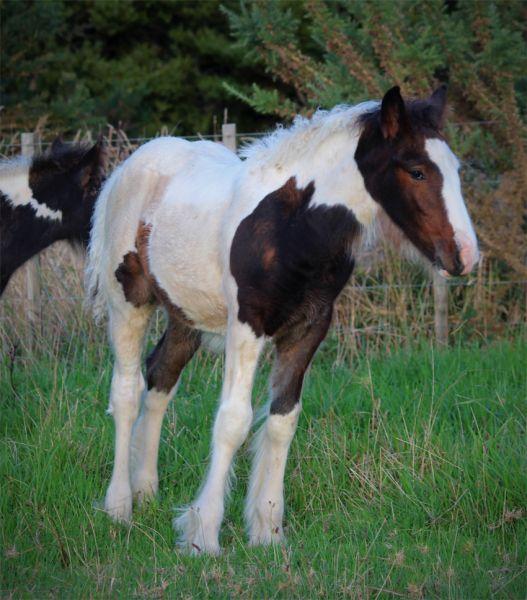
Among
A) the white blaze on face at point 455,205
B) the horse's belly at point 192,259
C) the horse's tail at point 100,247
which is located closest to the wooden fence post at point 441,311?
the horse's tail at point 100,247

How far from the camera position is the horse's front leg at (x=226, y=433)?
4.62 m

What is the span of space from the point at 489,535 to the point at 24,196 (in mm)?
3765

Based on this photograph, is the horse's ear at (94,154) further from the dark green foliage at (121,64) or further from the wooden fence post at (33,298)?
the dark green foliage at (121,64)

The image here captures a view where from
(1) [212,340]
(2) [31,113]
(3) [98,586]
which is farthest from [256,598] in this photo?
(2) [31,113]

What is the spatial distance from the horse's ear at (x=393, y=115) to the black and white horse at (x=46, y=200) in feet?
9.22

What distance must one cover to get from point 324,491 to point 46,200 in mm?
2812

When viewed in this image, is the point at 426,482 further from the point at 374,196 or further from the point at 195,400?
the point at 195,400

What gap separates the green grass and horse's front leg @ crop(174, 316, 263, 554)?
0.14m

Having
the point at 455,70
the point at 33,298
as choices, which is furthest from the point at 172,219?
the point at 455,70

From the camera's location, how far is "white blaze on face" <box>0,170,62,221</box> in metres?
6.51

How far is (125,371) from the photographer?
5520 millimetres

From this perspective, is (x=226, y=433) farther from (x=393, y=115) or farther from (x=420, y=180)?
(x=393, y=115)

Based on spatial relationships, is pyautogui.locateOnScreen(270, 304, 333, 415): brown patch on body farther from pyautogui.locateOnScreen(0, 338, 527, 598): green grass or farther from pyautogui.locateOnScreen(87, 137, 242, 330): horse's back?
pyautogui.locateOnScreen(0, 338, 527, 598): green grass

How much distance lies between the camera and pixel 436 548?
14.4 ft
